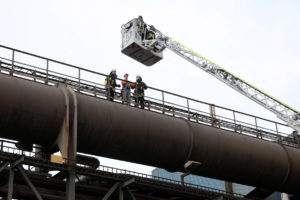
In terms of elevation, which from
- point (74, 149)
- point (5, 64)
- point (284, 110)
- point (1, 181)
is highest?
point (284, 110)

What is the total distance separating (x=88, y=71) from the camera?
728 inches

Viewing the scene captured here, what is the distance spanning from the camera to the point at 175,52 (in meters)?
44.1

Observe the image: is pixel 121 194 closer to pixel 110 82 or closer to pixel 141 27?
pixel 110 82

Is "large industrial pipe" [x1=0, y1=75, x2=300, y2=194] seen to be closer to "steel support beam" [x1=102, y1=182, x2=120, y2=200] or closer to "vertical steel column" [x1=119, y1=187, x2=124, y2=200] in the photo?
"steel support beam" [x1=102, y1=182, x2=120, y2=200]

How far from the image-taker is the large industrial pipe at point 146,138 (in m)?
15.5

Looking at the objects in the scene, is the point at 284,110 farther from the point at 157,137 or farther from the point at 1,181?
the point at 1,181

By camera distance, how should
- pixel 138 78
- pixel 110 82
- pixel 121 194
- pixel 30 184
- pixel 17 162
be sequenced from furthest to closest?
pixel 138 78
pixel 110 82
pixel 121 194
pixel 30 184
pixel 17 162

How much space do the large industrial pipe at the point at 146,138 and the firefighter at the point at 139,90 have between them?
161 centimetres

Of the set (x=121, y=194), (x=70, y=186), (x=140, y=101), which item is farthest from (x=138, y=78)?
(x=70, y=186)

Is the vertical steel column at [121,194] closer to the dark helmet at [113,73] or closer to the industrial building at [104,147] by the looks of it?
the industrial building at [104,147]

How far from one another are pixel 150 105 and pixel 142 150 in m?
3.91

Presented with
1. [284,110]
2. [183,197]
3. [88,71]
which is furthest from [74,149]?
[284,110]

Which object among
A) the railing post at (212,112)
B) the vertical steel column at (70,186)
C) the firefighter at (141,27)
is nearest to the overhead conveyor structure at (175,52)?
the firefighter at (141,27)

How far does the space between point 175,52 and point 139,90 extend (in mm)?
24299
